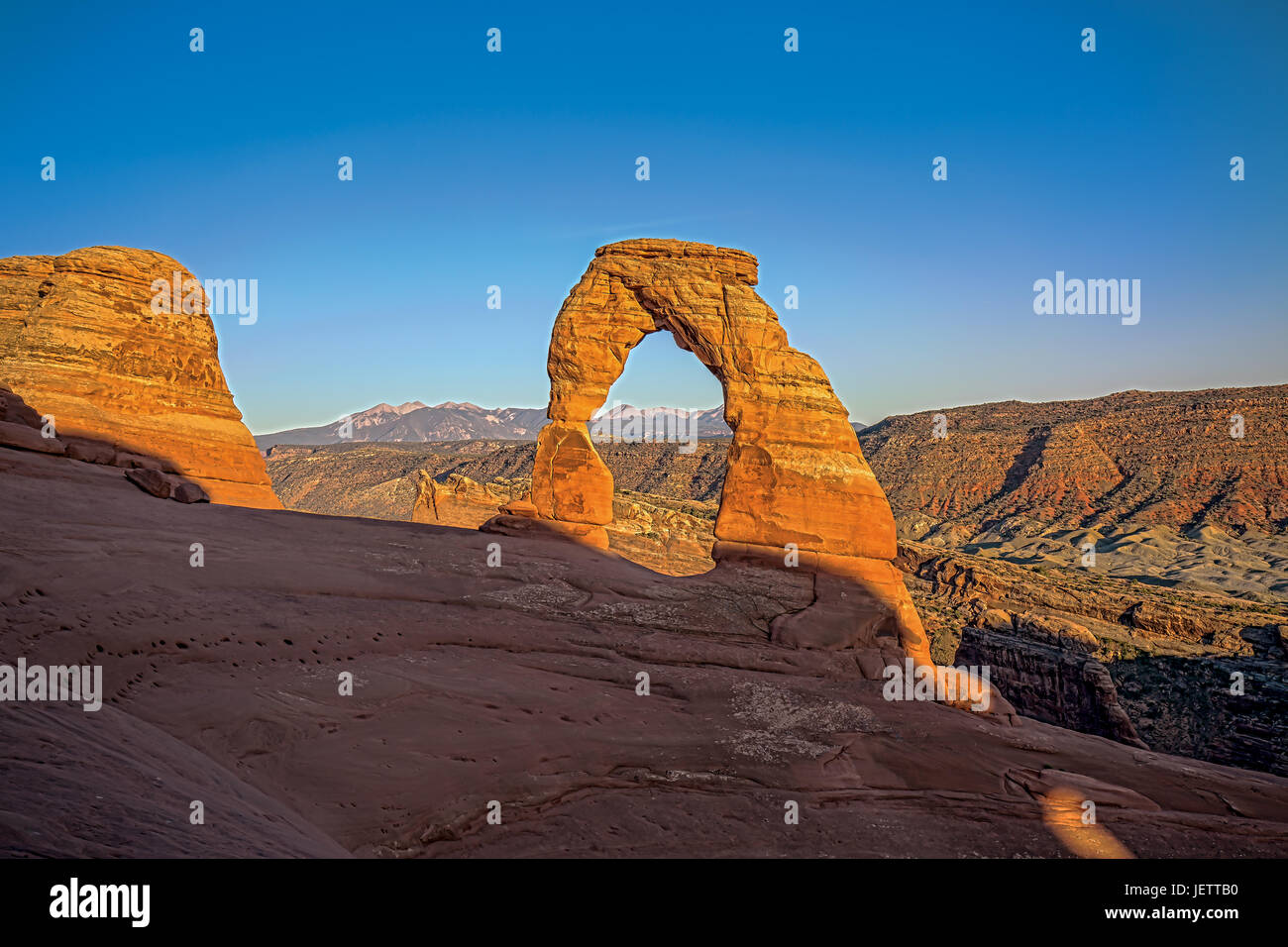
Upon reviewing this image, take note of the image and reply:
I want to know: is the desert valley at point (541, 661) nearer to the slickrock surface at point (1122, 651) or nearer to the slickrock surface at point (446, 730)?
the slickrock surface at point (446, 730)

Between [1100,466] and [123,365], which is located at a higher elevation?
[123,365]

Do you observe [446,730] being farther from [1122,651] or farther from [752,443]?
[1122,651]

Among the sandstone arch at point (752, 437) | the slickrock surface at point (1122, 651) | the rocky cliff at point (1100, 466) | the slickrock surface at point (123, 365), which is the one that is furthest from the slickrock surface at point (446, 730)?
the rocky cliff at point (1100, 466)

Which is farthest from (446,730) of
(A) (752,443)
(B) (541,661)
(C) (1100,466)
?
(C) (1100,466)

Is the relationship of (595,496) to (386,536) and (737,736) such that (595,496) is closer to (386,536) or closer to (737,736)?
(386,536)

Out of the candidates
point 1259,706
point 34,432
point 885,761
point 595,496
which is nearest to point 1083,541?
point 1259,706

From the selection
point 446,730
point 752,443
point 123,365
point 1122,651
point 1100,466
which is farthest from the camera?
point 1100,466
